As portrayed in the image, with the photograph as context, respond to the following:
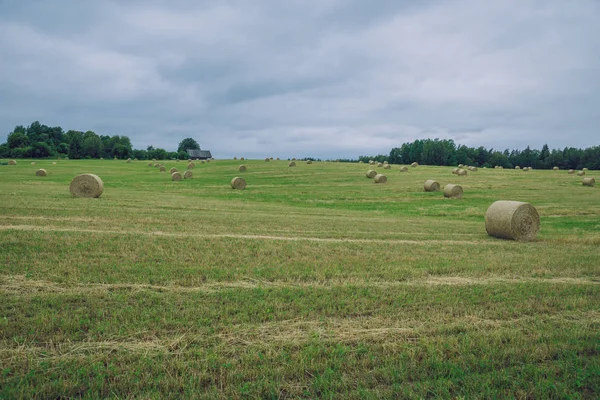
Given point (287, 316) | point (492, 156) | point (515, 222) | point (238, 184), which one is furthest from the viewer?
point (492, 156)

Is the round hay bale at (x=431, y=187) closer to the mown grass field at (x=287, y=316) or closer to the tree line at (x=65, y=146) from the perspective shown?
the mown grass field at (x=287, y=316)

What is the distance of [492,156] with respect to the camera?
519ft

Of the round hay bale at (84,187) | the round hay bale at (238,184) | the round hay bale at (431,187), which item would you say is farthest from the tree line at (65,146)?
the round hay bale at (431,187)

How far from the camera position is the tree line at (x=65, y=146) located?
112 meters

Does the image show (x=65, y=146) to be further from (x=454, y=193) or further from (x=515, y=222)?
(x=515, y=222)

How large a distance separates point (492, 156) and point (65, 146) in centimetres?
15831

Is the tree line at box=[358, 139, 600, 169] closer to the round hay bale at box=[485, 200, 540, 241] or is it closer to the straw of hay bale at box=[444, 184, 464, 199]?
the straw of hay bale at box=[444, 184, 464, 199]

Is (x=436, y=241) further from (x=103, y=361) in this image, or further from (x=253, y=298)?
(x=103, y=361)

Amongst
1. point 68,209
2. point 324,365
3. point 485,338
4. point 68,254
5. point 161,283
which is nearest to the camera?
point 324,365

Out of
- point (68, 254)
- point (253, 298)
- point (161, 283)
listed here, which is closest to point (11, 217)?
point (68, 254)

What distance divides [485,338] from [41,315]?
7.57 meters

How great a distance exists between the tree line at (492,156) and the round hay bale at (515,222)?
137 meters

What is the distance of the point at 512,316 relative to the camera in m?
7.56

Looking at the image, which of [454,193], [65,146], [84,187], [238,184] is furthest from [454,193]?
[65,146]
